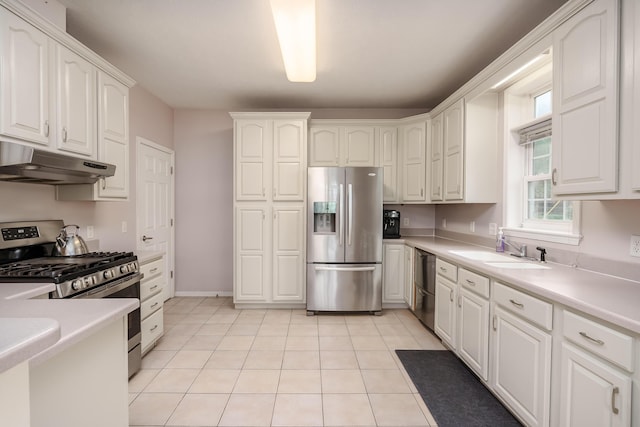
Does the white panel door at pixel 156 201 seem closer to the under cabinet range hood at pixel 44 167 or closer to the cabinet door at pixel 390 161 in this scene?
the under cabinet range hood at pixel 44 167

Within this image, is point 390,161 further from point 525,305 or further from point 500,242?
point 525,305

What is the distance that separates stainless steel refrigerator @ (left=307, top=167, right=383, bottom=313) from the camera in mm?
3506

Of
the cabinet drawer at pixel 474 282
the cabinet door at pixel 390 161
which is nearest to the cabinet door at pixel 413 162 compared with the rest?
the cabinet door at pixel 390 161

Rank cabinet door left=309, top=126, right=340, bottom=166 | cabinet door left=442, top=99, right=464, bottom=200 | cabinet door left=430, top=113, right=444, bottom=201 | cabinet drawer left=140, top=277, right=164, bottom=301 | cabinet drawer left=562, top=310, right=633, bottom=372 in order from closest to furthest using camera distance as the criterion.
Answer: cabinet drawer left=562, top=310, right=633, bottom=372 < cabinet drawer left=140, top=277, right=164, bottom=301 < cabinet door left=442, top=99, right=464, bottom=200 < cabinet door left=430, top=113, right=444, bottom=201 < cabinet door left=309, top=126, right=340, bottom=166

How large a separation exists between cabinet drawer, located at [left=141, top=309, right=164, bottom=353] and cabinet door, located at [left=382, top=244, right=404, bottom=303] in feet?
8.15

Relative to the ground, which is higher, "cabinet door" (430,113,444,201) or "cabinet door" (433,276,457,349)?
"cabinet door" (430,113,444,201)

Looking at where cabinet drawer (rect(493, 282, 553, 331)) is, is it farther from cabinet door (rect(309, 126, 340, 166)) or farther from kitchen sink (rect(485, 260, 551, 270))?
cabinet door (rect(309, 126, 340, 166))

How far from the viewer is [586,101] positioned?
1.56 meters

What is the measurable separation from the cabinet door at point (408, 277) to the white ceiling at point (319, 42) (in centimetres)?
195

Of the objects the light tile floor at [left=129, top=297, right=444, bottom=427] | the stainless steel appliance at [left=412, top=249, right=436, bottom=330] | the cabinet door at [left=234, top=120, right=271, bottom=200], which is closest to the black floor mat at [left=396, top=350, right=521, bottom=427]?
the light tile floor at [left=129, top=297, right=444, bottom=427]

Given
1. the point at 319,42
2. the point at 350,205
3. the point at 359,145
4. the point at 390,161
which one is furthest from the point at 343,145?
the point at 319,42

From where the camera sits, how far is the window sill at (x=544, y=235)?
2.01 meters

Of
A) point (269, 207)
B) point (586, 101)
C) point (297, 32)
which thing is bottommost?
point (269, 207)

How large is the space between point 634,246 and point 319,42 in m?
2.53
